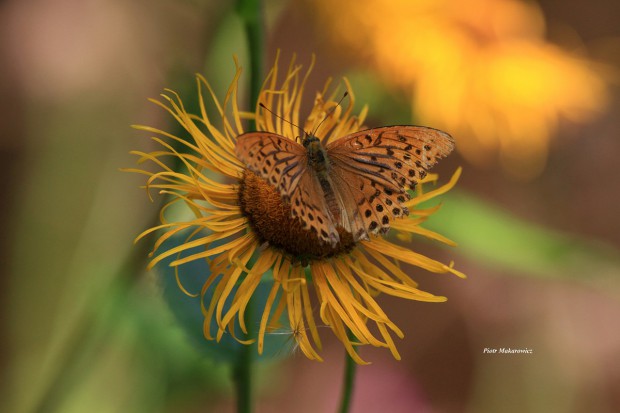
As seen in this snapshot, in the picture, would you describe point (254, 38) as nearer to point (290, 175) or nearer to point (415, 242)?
point (290, 175)

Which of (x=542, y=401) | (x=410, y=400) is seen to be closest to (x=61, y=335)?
(x=410, y=400)

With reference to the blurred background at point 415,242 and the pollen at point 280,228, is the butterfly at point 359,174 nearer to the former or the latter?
the pollen at point 280,228

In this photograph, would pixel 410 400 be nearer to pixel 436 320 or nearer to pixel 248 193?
pixel 436 320

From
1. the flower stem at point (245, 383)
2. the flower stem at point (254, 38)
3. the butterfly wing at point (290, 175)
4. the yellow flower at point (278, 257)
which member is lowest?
the flower stem at point (245, 383)

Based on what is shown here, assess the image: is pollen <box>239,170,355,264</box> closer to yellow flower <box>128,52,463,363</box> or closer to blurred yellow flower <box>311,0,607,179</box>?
yellow flower <box>128,52,463,363</box>

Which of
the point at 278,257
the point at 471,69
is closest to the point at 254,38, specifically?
the point at 278,257

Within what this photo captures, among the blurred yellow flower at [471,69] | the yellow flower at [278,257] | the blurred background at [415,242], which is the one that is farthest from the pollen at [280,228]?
the blurred yellow flower at [471,69]
